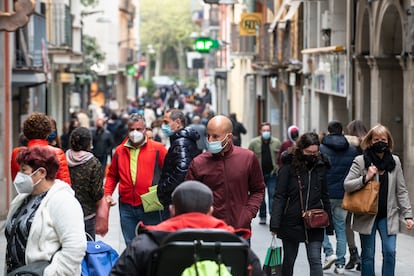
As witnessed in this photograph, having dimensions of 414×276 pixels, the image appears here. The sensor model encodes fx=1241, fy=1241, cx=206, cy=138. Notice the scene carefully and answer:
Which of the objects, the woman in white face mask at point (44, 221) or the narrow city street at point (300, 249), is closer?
the woman in white face mask at point (44, 221)

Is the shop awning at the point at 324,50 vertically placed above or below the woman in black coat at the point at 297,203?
above

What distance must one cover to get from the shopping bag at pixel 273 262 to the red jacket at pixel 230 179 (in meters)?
0.56

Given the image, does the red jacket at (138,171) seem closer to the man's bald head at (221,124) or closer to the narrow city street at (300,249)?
the narrow city street at (300,249)

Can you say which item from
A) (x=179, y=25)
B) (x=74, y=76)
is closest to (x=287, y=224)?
(x=74, y=76)

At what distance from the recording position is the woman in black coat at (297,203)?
11344mm

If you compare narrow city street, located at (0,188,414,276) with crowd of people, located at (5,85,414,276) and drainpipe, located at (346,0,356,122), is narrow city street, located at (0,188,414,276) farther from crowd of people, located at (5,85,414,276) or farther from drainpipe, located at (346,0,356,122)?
drainpipe, located at (346,0,356,122)

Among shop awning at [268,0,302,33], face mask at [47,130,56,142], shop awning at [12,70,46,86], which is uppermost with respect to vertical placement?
shop awning at [268,0,302,33]

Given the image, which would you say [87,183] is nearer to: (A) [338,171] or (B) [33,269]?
(A) [338,171]

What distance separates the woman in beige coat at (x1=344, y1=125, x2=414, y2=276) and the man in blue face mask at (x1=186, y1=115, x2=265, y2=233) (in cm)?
217

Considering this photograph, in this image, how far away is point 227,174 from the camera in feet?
32.9

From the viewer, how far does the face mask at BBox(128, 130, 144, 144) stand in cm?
1231

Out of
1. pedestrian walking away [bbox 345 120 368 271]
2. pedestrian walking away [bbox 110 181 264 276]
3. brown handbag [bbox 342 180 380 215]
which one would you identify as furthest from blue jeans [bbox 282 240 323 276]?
pedestrian walking away [bbox 110 181 264 276]

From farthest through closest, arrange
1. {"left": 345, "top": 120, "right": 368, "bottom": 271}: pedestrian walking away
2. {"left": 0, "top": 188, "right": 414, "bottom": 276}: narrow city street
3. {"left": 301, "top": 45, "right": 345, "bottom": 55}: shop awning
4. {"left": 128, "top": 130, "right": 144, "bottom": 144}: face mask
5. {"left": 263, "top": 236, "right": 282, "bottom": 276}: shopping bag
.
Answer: {"left": 301, "top": 45, "right": 345, "bottom": 55}: shop awning
{"left": 345, "top": 120, "right": 368, "bottom": 271}: pedestrian walking away
{"left": 0, "top": 188, "right": 414, "bottom": 276}: narrow city street
{"left": 128, "top": 130, "right": 144, "bottom": 144}: face mask
{"left": 263, "top": 236, "right": 282, "bottom": 276}: shopping bag

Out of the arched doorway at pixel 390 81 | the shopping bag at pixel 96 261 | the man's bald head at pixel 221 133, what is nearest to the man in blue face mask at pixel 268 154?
the arched doorway at pixel 390 81
